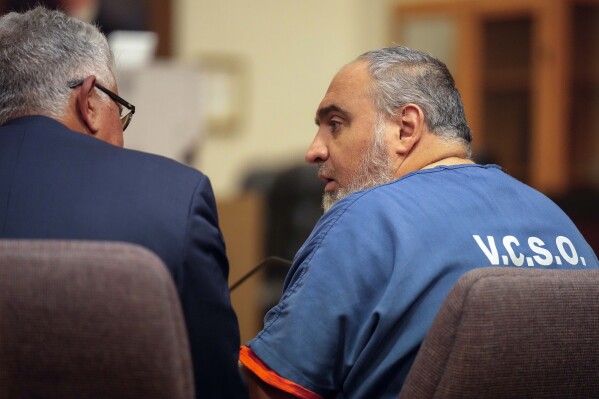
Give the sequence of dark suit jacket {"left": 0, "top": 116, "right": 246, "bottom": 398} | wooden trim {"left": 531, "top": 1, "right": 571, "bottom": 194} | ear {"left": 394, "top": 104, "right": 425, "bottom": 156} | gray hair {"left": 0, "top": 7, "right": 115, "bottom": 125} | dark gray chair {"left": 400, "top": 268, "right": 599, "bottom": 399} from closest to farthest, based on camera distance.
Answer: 1. dark gray chair {"left": 400, "top": 268, "right": 599, "bottom": 399}
2. dark suit jacket {"left": 0, "top": 116, "right": 246, "bottom": 398}
3. gray hair {"left": 0, "top": 7, "right": 115, "bottom": 125}
4. ear {"left": 394, "top": 104, "right": 425, "bottom": 156}
5. wooden trim {"left": 531, "top": 1, "right": 571, "bottom": 194}

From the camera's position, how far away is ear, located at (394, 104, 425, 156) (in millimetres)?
1539

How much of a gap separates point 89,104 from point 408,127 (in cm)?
51

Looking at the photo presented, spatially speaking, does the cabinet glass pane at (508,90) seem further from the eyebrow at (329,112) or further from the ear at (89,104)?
the ear at (89,104)

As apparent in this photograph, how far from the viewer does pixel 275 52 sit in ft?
20.3

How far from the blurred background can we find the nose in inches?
104

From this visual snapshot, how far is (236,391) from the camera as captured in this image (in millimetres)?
1268

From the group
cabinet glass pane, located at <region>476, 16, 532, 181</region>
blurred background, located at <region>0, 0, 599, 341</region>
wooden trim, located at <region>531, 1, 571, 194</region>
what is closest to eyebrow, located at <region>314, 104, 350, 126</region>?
blurred background, located at <region>0, 0, 599, 341</region>

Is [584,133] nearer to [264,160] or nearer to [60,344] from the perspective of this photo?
[264,160]

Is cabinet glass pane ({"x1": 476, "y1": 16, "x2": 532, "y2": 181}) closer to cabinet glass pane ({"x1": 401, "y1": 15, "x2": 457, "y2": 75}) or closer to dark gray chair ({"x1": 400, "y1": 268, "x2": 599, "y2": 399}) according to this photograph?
cabinet glass pane ({"x1": 401, "y1": 15, "x2": 457, "y2": 75})

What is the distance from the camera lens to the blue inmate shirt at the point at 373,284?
1.28 m

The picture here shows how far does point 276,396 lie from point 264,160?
4907mm

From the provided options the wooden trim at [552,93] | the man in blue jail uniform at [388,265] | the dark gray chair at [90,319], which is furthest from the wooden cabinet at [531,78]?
the dark gray chair at [90,319]

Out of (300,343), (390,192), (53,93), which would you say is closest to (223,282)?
(300,343)

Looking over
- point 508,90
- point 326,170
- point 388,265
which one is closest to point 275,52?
point 508,90
